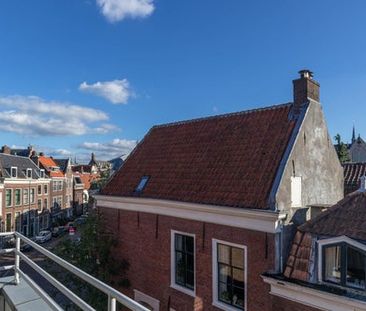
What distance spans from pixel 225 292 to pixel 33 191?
4016 centimetres

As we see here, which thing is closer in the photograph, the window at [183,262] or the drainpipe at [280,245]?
the drainpipe at [280,245]

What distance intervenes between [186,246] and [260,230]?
3556mm

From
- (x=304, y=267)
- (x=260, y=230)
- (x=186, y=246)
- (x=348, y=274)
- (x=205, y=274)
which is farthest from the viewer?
(x=186, y=246)

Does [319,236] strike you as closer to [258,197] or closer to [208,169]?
[258,197]

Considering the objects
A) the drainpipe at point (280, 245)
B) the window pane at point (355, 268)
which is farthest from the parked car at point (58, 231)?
the window pane at point (355, 268)

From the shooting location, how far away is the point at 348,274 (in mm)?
8812

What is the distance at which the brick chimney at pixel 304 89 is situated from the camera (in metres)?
12.1

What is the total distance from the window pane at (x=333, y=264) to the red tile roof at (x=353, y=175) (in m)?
8.35

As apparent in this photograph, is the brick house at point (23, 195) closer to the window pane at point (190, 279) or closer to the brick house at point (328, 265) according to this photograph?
the window pane at point (190, 279)

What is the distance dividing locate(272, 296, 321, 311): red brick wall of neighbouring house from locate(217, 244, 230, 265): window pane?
198cm

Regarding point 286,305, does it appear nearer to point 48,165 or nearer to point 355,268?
point 355,268

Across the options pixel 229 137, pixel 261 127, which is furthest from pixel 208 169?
pixel 261 127

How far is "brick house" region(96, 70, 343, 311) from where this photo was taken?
1063 cm

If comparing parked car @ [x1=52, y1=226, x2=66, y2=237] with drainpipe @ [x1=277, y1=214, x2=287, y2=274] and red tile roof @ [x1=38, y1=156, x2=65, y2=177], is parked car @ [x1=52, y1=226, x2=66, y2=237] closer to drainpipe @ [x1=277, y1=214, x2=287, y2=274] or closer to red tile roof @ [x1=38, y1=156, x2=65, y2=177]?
red tile roof @ [x1=38, y1=156, x2=65, y2=177]
